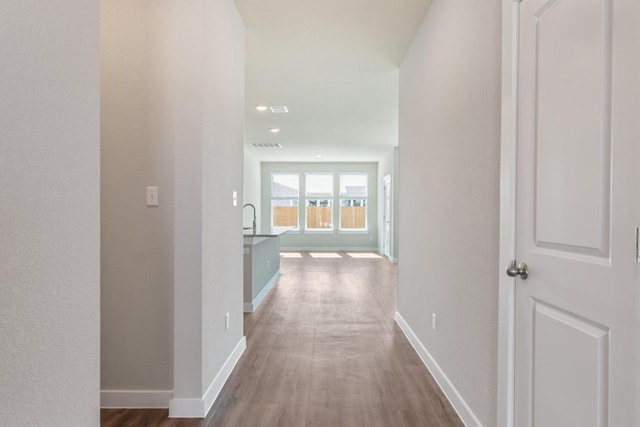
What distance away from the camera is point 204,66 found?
7.06ft

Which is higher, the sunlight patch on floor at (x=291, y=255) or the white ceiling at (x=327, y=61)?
the white ceiling at (x=327, y=61)

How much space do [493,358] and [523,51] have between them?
4.22ft

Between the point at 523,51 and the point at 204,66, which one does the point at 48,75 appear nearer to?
the point at 204,66

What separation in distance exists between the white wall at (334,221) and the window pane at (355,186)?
0.50 feet

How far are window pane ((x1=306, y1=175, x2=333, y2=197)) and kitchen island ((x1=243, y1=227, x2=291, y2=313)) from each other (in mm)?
5471

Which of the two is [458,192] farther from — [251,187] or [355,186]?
[355,186]

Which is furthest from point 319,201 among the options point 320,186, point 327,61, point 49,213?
point 49,213

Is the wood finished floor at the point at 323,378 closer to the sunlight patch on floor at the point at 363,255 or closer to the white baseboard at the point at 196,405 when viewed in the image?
the white baseboard at the point at 196,405

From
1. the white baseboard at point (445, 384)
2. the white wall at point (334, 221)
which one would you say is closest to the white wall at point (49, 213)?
the white baseboard at point (445, 384)

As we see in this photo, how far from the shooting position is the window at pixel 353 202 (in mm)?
11680

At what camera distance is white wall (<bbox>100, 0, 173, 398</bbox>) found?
7.29 feet

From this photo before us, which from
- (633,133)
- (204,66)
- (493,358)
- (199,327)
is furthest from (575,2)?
(199,327)

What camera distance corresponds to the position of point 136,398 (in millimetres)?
2256

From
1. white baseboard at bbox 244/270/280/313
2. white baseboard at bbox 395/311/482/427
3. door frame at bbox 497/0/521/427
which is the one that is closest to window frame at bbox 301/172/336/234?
white baseboard at bbox 244/270/280/313
